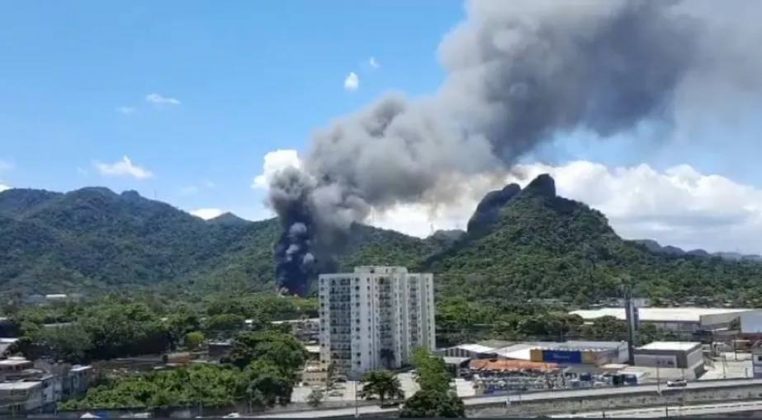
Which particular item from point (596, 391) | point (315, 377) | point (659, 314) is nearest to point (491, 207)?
point (659, 314)

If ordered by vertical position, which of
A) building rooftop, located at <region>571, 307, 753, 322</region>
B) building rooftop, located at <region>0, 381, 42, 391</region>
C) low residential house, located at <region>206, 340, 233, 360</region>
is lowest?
building rooftop, located at <region>0, 381, 42, 391</region>

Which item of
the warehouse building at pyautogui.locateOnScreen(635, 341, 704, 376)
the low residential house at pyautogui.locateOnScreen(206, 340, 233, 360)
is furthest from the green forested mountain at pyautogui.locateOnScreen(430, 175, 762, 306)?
the low residential house at pyautogui.locateOnScreen(206, 340, 233, 360)

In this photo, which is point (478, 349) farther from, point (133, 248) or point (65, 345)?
point (133, 248)

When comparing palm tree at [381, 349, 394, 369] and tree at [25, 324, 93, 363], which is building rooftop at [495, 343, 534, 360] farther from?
tree at [25, 324, 93, 363]

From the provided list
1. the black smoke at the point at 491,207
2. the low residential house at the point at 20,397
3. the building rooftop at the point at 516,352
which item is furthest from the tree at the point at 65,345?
the black smoke at the point at 491,207

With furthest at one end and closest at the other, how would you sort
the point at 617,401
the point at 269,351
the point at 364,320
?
the point at 364,320, the point at 269,351, the point at 617,401

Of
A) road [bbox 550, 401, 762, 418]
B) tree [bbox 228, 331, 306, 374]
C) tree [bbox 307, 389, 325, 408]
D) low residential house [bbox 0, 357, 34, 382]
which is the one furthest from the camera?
tree [bbox 228, 331, 306, 374]

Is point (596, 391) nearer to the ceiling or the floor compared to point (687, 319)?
nearer to the floor
